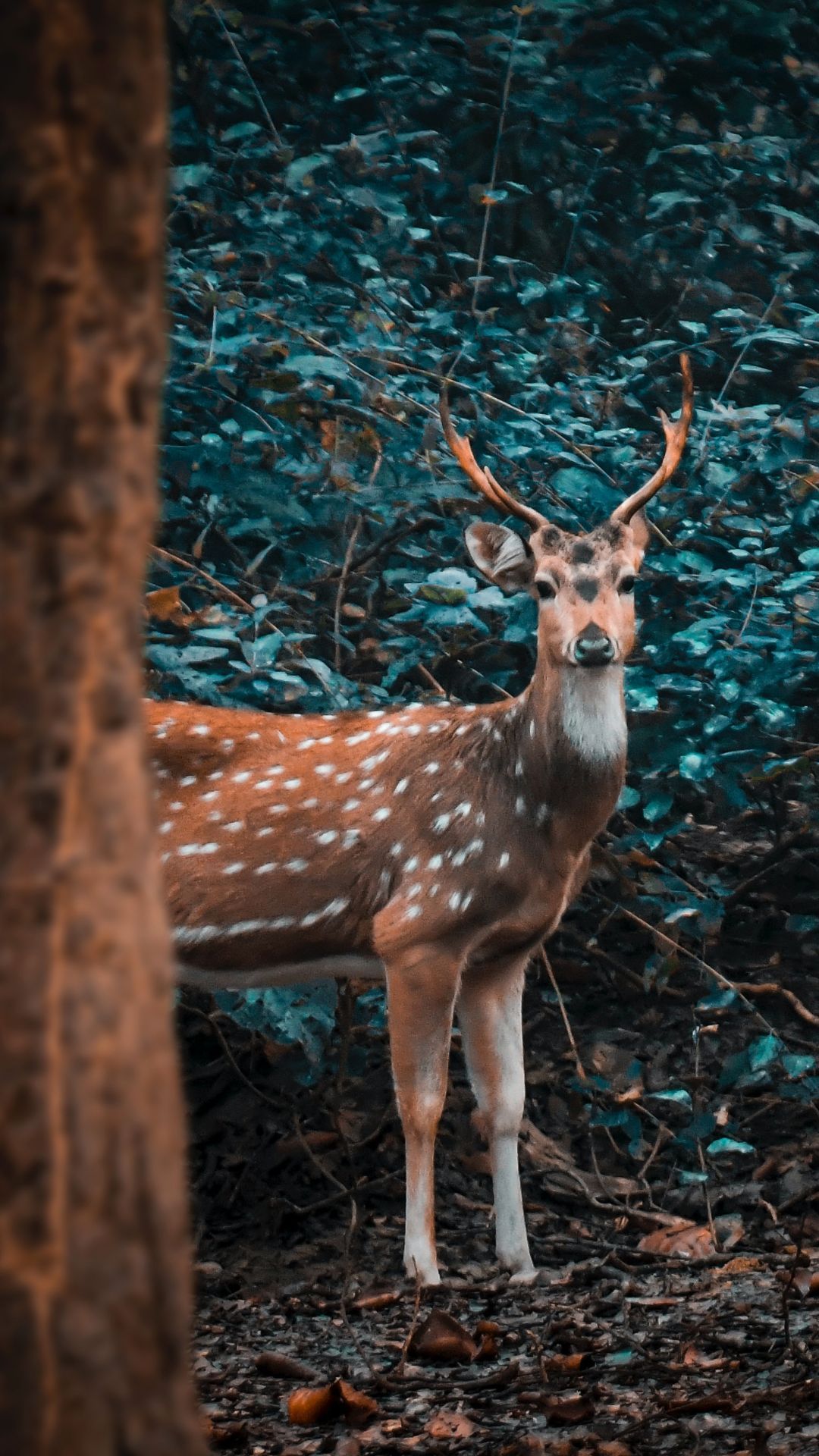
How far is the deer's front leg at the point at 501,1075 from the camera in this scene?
4.56 metres

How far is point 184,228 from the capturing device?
6312mm

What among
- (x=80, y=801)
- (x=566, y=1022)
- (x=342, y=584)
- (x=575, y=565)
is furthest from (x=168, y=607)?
(x=80, y=801)

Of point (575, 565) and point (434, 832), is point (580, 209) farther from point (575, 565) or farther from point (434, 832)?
point (434, 832)

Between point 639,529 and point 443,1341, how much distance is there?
7.02 ft

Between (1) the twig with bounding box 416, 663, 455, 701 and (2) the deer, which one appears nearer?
(2) the deer

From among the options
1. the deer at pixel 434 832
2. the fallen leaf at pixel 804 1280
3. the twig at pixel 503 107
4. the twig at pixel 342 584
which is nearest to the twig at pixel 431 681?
the twig at pixel 342 584

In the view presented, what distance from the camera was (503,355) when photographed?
5938mm

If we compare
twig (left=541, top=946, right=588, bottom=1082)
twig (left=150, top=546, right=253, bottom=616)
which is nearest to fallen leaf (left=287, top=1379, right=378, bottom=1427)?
twig (left=541, top=946, right=588, bottom=1082)

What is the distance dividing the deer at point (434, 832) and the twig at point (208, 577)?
46cm

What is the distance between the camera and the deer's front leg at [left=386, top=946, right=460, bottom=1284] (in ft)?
14.6

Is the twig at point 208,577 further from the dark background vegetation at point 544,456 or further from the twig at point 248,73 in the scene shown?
the twig at point 248,73

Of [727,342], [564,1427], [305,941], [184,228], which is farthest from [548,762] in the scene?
[184,228]

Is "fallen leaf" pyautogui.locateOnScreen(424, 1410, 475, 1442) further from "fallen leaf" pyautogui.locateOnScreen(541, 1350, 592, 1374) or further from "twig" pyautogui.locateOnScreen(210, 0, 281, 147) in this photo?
"twig" pyautogui.locateOnScreen(210, 0, 281, 147)

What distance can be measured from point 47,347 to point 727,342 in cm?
530
